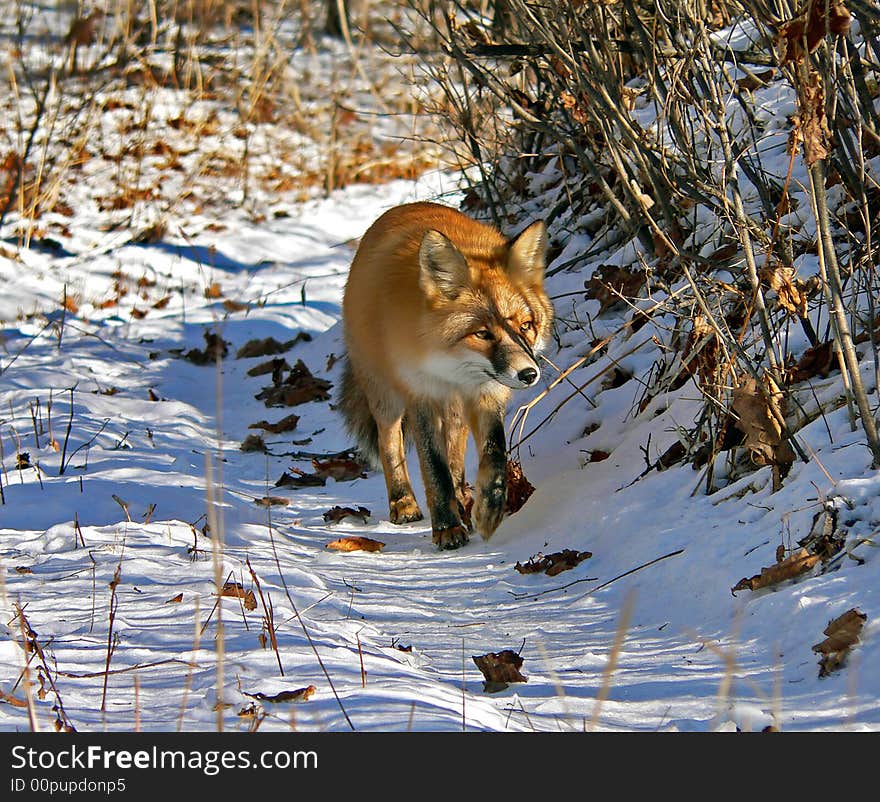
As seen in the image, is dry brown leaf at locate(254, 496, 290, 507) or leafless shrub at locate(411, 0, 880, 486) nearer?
leafless shrub at locate(411, 0, 880, 486)

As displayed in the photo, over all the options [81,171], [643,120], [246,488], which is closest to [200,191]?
[81,171]

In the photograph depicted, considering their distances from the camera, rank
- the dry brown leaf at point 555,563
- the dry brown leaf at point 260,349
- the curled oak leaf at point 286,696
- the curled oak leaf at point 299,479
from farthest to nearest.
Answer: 1. the dry brown leaf at point 260,349
2. the curled oak leaf at point 299,479
3. the dry brown leaf at point 555,563
4. the curled oak leaf at point 286,696

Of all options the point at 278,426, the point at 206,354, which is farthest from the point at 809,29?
the point at 206,354

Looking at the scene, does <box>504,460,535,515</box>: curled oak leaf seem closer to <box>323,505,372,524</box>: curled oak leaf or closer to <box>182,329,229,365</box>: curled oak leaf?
<box>323,505,372,524</box>: curled oak leaf

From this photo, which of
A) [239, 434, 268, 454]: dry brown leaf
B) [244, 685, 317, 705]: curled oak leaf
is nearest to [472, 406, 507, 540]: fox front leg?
[239, 434, 268, 454]: dry brown leaf

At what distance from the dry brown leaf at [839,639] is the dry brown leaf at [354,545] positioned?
2629mm

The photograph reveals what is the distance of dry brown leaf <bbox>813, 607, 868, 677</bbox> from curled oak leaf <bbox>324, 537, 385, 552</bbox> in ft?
8.63

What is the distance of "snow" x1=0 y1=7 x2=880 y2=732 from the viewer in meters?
3.21

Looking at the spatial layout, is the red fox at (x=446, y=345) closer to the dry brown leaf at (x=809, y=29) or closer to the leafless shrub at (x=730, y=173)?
the leafless shrub at (x=730, y=173)

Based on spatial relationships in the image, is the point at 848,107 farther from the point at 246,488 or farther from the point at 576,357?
the point at 246,488

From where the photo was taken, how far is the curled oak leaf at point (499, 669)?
11.8ft

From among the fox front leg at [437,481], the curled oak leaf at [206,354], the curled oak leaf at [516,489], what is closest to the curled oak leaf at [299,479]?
the fox front leg at [437,481]

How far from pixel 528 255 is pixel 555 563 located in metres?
1.74
